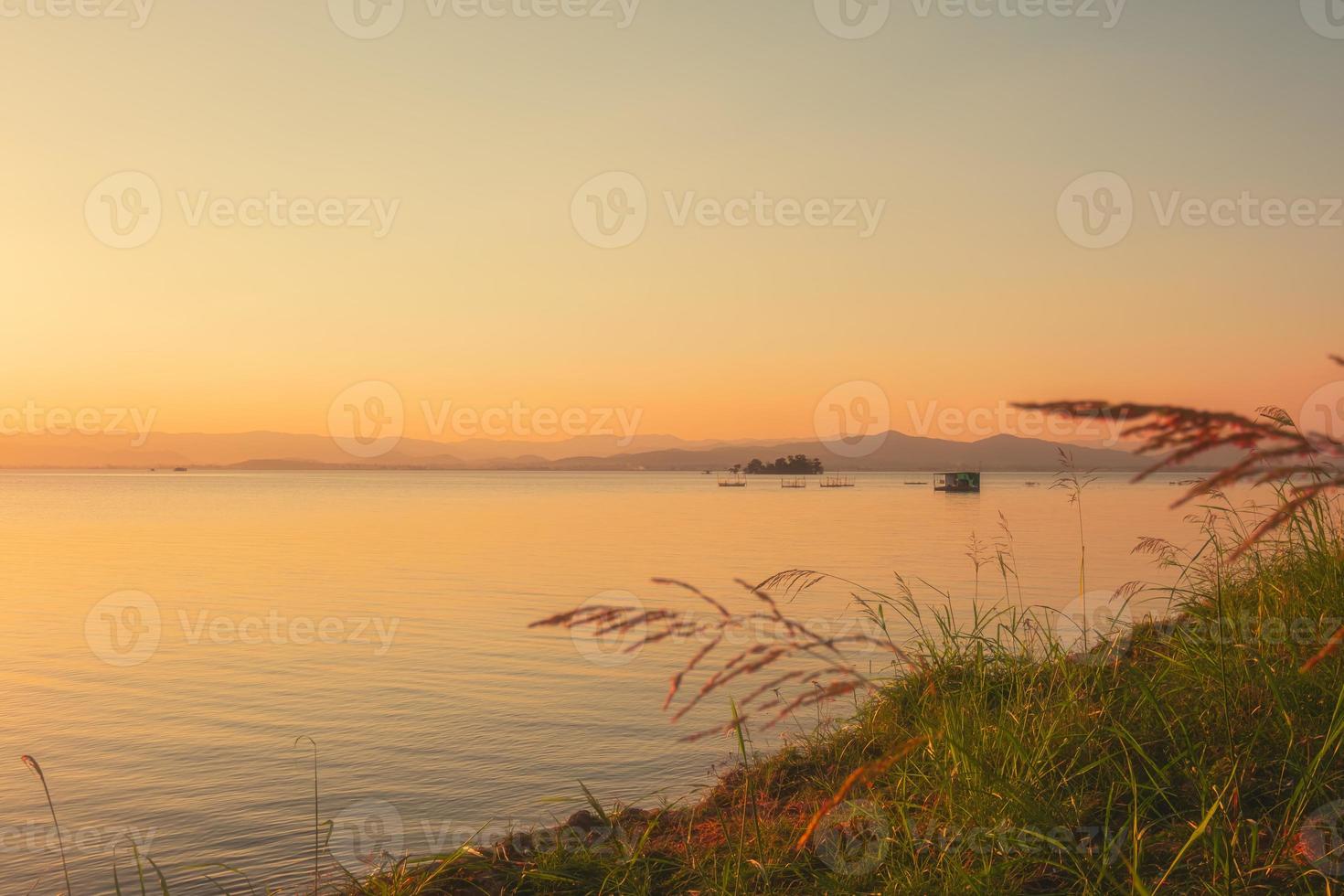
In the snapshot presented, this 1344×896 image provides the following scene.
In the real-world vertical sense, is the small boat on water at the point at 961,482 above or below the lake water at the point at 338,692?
below

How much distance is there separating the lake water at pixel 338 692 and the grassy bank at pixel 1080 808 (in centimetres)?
109

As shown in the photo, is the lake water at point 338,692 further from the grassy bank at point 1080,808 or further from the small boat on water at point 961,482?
the small boat on water at point 961,482

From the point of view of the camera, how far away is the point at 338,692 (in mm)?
16438

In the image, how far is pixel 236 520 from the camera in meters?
71.7

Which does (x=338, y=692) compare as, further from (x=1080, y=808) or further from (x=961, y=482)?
(x=961, y=482)

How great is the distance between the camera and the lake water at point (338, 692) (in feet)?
→ 33.1

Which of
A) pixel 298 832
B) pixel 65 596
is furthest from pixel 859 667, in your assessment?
pixel 65 596

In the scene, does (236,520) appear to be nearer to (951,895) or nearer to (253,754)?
(253,754)

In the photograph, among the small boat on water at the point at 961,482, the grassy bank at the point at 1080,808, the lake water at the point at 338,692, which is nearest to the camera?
the grassy bank at the point at 1080,808

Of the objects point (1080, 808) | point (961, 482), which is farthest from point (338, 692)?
point (961, 482)

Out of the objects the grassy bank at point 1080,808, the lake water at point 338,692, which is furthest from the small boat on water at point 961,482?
the grassy bank at point 1080,808

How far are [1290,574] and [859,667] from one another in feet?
23.1

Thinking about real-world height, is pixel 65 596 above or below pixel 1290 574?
below

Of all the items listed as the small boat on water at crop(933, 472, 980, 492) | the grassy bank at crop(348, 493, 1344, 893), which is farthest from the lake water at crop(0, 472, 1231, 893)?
the small boat on water at crop(933, 472, 980, 492)
